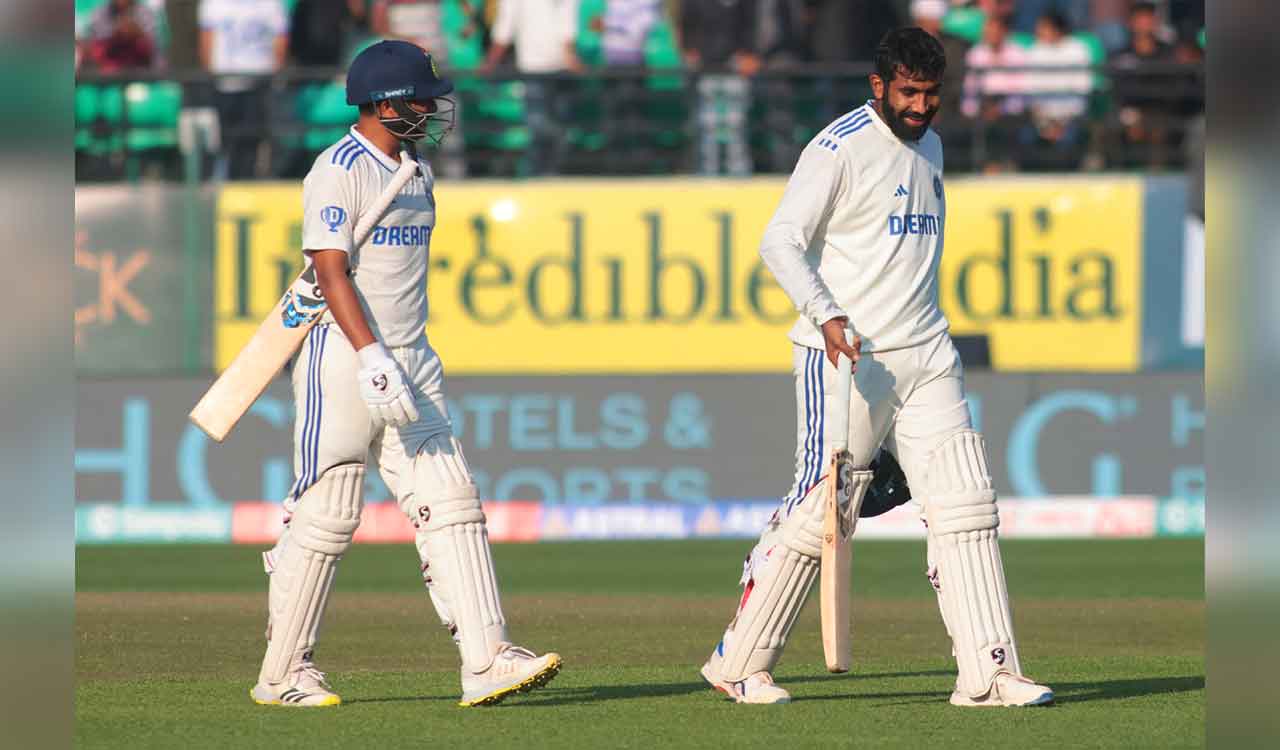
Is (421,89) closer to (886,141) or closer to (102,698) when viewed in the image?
(886,141)

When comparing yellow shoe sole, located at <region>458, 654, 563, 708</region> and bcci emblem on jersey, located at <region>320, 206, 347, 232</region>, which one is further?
bcci emblem on jersey, located at <region>320, 206, 347, 232</region>

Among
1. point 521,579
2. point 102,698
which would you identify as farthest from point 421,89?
point 521,579

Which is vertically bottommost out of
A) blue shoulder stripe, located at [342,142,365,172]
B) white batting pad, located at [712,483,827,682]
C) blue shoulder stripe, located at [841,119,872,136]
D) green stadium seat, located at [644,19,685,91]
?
white batting pad, located at [712,483,827,682]

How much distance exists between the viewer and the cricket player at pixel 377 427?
608 centimetres

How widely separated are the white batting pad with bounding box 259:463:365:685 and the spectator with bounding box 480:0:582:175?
9.19 metres

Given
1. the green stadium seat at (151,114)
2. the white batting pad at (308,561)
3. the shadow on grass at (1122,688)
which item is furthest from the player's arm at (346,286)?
the green stadium seat at (151,114)

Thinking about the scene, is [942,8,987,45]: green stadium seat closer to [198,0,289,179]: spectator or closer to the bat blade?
[198,0,289,179]: spectator

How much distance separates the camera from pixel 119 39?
1562 centimetres

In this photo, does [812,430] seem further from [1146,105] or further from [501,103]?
[1146,105]

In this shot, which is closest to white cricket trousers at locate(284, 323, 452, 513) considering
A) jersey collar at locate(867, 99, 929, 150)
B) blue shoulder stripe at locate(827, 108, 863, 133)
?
blue shoulder stripe at locate(827, 108, 863, 133)

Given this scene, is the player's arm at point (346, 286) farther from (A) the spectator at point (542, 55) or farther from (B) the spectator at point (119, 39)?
(B) the spectator at point (119, 39)

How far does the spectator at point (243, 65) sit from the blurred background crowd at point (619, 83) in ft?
0.05

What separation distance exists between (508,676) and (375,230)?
1.31 m

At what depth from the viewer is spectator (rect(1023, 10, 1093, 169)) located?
15.4 metres
